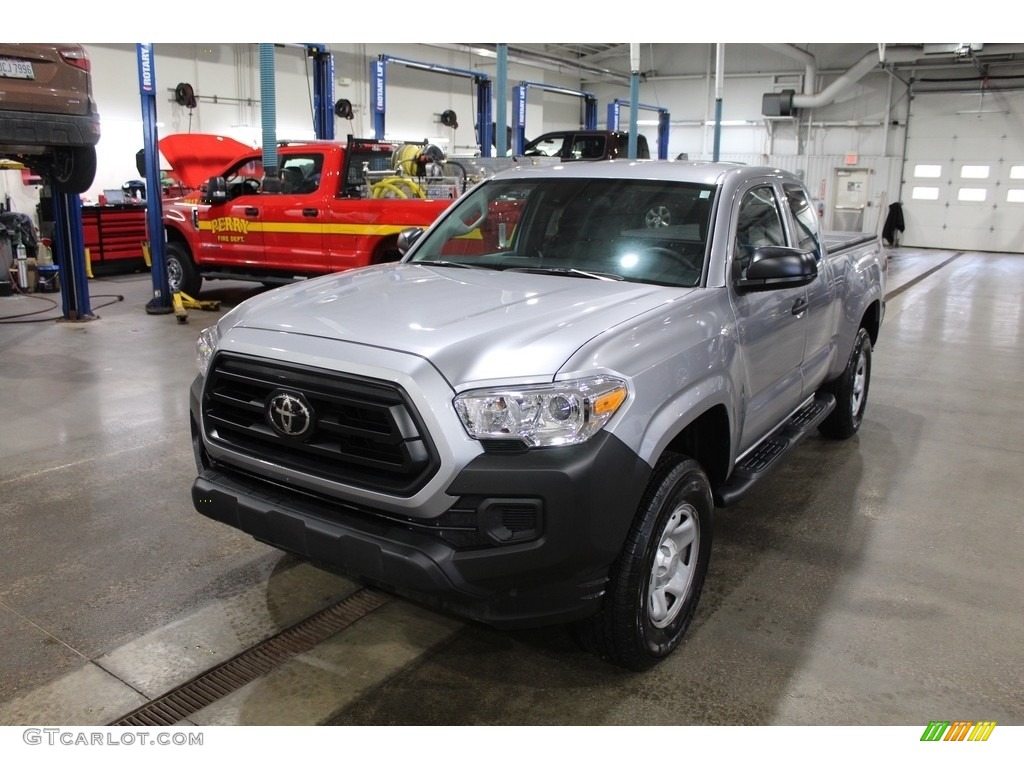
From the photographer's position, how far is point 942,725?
246 cm

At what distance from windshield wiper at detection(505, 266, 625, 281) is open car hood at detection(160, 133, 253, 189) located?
1266 cm

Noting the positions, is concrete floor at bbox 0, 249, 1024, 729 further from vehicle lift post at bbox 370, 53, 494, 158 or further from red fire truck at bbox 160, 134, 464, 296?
vehicle lift post at bbox 370, 53, 494, 158

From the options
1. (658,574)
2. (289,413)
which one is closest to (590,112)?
(658,574)

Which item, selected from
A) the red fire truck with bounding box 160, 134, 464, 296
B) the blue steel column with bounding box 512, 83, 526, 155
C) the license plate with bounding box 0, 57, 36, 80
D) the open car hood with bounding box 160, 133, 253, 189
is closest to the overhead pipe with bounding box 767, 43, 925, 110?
the blue steel column with bounding box 512, 83, 526, 155

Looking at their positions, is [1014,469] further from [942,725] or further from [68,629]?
[68,629]

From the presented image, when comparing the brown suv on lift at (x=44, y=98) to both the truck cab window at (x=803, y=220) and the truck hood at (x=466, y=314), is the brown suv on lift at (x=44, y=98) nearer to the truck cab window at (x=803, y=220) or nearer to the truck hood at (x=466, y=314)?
the truck hood at (x=466, y=314)

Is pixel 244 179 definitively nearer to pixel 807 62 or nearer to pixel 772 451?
pixel 772 451

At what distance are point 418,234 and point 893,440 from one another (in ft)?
10.5

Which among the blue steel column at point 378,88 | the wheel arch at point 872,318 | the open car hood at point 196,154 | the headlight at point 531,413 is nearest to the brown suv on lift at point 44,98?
the headlight at point 531,413

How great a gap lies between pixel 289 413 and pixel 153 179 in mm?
7604

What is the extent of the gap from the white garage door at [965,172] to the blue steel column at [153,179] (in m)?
20.2

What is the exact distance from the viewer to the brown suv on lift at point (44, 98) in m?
6.13

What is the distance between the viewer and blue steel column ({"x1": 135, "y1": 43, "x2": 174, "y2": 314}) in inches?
338
